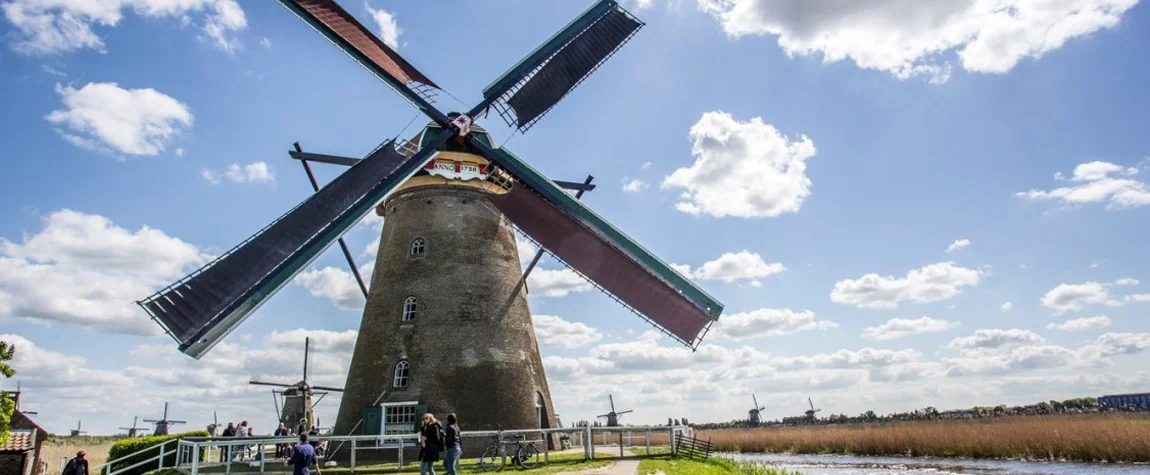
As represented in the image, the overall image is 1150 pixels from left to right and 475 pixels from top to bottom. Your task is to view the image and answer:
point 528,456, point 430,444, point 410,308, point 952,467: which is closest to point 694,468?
point 528,456

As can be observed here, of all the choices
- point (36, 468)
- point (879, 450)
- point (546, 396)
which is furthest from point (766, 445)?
point (36, 468)

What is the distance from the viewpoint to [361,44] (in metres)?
16.5

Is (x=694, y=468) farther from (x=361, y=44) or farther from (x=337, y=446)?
(x=361, y=44)

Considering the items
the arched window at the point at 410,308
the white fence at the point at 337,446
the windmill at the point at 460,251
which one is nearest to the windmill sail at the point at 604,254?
the windmill at the point at 460,251

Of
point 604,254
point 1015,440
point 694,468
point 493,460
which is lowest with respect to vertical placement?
point 1015,440

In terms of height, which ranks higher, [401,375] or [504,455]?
[401,375]

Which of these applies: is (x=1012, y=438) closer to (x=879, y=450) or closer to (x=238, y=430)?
(x=879, y=450)

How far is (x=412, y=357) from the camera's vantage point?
1540cm

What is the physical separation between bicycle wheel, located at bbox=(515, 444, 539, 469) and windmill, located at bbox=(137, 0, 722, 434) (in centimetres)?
99

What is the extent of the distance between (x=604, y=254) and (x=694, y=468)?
18.7ft

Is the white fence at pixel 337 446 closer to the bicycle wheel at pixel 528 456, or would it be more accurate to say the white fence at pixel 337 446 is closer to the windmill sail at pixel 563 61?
the bicycle wheel at pixel 528 456

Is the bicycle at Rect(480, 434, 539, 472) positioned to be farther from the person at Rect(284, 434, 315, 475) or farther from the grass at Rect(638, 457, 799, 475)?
the person at Rect(284, 434, 315, 475)

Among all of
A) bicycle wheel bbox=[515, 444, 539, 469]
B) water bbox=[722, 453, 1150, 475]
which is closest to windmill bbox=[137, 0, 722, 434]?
bicycle wheel bbox=[515, 444, 539, 469]

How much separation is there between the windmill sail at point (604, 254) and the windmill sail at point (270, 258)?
8.94 ft
